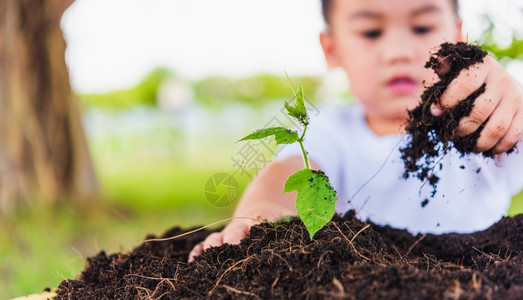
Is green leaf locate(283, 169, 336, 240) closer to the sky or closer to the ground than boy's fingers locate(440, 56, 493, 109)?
closer to the ground

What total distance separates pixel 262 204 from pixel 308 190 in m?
0.51

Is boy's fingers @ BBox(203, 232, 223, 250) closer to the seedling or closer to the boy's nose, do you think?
the seedling

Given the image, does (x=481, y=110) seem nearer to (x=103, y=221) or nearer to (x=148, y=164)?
(x=103, y=221)

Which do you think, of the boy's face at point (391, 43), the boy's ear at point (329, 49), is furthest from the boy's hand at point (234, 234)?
the boy's ear at point (329, 49)

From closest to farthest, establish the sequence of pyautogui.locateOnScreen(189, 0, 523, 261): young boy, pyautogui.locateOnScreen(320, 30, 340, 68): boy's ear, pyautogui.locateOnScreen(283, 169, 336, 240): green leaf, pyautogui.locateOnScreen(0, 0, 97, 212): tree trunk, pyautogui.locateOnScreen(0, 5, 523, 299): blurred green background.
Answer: pyautogui.locateOnScreen(283, 169, 336, 240): green leaf, pyautogui.locateOnScreen(189, 0, 523, 261): young boy, pyautogui.locateOnScreen(320, 30, 340, 68): boy's ear, pyautogui.locateOnScreen(0, 5, 523, 299): blurred green background, pyautogui.locateOnScreen(0, 0, 97, 212): tree trunk

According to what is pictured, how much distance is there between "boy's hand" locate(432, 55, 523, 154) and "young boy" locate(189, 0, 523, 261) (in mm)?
420

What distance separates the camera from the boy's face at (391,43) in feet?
6.70

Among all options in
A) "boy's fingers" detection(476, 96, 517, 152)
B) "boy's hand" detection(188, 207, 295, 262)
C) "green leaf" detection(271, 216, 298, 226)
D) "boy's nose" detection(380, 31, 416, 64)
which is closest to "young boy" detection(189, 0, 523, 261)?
"boy's nose" detection(380, 31, 416, 64)

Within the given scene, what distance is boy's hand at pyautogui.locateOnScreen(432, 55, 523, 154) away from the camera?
113 cm

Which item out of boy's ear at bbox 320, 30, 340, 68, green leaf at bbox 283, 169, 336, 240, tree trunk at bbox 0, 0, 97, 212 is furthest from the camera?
tree trunk at bbox 0, 0, 97, 212

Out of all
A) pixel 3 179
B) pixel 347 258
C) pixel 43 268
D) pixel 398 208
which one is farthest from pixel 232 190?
pixel 3 179

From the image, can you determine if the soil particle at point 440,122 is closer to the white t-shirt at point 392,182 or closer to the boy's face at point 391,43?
the white t-shirt at point 392,182

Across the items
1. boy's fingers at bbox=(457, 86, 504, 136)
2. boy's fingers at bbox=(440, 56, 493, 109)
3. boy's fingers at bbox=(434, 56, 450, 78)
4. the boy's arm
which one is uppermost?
boy's fingers at bbox=(434, 56, 450, 78)

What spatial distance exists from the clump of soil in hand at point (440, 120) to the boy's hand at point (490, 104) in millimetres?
13
